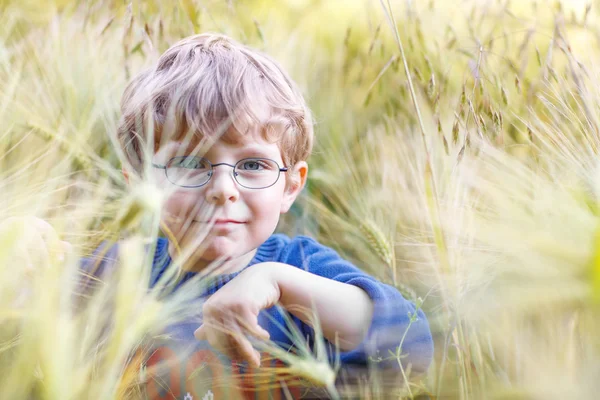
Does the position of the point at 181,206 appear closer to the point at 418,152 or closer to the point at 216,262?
the point at 216,262

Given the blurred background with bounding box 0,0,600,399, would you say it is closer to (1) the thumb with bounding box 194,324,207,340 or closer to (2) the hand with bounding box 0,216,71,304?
(2) the hand with bounding box 0,216,71,304

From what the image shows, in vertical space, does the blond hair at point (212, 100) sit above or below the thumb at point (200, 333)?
above

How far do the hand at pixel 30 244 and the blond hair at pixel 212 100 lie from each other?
0.44 ft

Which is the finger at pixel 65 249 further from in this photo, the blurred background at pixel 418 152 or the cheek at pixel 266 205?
the cheek at pixel 266 205

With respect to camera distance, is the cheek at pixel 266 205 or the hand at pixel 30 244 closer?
Result: the hand at pixel 30 244

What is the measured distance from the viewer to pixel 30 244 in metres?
0.63

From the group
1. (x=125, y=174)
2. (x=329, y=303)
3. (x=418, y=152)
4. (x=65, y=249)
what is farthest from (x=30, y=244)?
(x=418, y=152)

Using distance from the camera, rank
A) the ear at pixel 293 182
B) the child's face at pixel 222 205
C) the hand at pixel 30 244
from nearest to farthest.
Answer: the hand at pixel 30 244, the child's face at pixel 222 205, the ear at pixel 293 182

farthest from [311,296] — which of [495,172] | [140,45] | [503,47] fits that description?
[503,47]

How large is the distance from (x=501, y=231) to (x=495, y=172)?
0.08 m

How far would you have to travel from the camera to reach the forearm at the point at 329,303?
701mm

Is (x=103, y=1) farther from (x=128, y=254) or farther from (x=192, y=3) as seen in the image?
(x=128, y=254)

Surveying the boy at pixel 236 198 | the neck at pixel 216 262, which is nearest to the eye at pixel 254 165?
the boy at pixel 236 198

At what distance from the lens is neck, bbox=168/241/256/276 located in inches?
29.0
